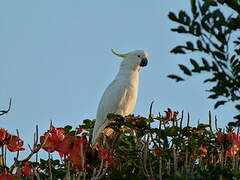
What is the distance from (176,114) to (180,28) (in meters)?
2.91

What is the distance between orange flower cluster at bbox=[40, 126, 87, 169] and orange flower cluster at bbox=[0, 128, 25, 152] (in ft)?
1.23

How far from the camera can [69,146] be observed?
327 centimetres

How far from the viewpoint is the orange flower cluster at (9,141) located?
388 cm

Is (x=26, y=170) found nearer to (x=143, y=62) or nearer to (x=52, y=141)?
(x=52, y=141)

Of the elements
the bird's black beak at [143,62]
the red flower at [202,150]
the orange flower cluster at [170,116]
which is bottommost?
the red flower at [202,150]

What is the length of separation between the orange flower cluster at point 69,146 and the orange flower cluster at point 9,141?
1.23 ft

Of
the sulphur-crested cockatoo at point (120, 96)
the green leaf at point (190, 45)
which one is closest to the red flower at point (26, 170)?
Result: the green leaf at point (190, 45)

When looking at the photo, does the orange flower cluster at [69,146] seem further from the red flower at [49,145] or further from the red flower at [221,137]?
the red flower at [221,137]

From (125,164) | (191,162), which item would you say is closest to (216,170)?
(191,162)

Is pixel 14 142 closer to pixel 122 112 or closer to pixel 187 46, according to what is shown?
pixel 187 46

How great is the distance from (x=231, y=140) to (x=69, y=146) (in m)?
1.22

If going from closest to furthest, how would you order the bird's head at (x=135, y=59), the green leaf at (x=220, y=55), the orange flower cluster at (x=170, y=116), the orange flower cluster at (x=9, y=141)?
the green leaf at (x=220, y=55)
the orange flower cluster at (x=9, y=141)
the orange flower cluster at (x=170, y=116)
the bird's head at (x=135, y=59)

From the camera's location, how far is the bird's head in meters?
8.12

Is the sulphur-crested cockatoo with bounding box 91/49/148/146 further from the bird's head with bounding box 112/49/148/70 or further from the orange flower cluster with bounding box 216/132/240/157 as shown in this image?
the orange flower cluster with bounding box 216/132/240/157
